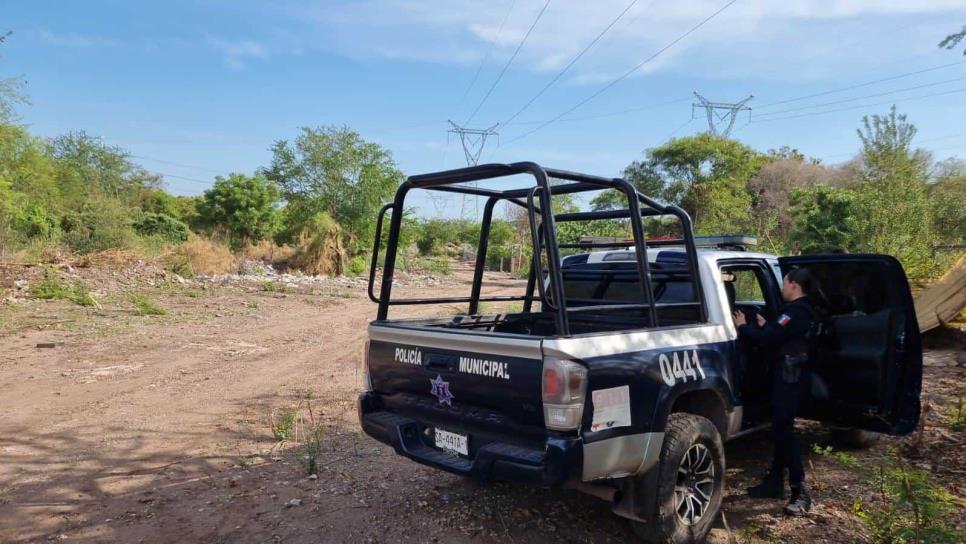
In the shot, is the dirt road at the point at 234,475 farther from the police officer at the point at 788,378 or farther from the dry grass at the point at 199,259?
the dry grass at the point at 199,259

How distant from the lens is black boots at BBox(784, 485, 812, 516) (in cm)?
410

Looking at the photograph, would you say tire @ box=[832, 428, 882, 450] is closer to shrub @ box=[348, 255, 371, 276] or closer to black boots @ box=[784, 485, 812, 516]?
black boots @ box=[784, 485, 812, 516]

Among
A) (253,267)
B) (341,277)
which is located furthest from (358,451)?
(341,277)

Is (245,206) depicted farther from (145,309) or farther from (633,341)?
(633,341)

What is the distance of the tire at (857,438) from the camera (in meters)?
5.30

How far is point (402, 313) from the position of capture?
1617cm

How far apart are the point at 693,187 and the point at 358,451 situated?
35016 millimetres

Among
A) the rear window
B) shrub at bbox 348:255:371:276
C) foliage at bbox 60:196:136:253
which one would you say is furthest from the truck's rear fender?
shrub at bbox 348:255:371:276

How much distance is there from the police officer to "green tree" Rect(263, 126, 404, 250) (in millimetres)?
30154

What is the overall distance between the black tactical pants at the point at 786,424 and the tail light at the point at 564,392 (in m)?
1.89

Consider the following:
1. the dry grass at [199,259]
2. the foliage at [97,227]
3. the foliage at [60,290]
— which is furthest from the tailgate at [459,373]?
the foliage at [97,227]

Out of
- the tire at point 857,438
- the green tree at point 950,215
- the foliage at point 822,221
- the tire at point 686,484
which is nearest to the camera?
the tire at point 686,484

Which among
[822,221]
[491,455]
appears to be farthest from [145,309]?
[822,221]

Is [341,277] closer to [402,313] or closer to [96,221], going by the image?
Result: [96,221]
